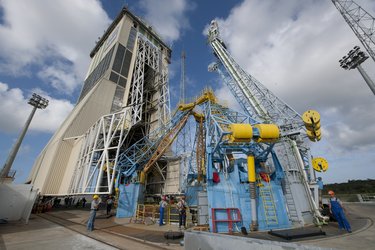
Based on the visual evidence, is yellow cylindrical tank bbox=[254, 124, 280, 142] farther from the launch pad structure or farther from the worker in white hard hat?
the worker in white hard hat

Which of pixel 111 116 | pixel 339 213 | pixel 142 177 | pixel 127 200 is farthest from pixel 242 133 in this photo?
pixel 111 116

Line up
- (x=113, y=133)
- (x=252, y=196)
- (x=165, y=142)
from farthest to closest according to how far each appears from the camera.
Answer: (x=165, y=142) → (x=113, y=133) → (x=252, y=196)

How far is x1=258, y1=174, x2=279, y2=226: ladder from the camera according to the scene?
33.5 ft

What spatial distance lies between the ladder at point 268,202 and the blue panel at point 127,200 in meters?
11.2

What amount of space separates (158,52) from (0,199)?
36.2 meters

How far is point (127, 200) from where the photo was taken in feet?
51.9

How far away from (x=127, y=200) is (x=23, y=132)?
77.0 ft

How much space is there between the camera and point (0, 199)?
36.7 ft

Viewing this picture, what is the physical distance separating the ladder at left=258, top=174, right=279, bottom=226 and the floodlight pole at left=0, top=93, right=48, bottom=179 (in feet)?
98.6

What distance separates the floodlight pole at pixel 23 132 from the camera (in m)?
23.7

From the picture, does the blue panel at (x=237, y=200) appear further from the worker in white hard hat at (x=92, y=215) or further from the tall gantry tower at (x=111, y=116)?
the tall gantry tower at (x=111, y=116)

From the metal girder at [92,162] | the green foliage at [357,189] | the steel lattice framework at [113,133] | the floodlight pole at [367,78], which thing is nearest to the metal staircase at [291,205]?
the steel lattice framework at [113,133]

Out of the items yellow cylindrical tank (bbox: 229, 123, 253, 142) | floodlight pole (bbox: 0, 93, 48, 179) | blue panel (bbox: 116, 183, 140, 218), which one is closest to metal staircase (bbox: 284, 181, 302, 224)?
yellow cylindrical tank (bbox: 229, 123, 253, 142)

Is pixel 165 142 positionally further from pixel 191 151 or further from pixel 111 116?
pixel 111 116
